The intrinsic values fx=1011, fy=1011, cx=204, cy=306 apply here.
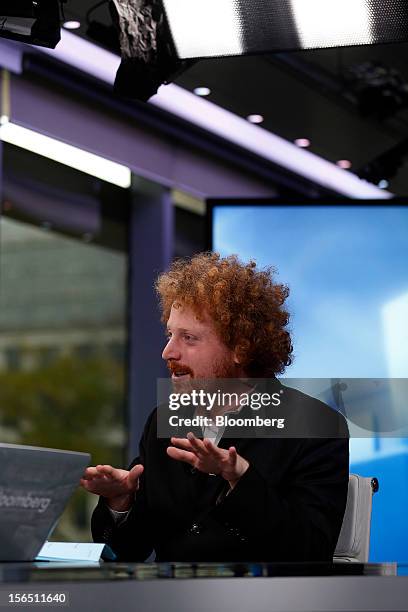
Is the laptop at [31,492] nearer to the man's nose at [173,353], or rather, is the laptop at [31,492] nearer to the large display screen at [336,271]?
the man's nose at [173,353]

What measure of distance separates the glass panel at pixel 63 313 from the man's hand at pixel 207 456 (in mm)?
4001

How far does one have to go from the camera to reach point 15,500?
1625 millimetres

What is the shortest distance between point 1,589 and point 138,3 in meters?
2.54

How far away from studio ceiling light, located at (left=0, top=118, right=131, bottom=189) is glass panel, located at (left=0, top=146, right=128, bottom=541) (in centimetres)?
14

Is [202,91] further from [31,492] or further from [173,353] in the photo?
[31,492]

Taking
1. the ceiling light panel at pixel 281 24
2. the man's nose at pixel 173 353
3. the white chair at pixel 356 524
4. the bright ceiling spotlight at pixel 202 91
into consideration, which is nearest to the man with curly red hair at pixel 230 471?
the man's nose at pixel 173 353

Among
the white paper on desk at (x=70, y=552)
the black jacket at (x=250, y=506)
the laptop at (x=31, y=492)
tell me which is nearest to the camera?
the laptop at (x=31, y=492)

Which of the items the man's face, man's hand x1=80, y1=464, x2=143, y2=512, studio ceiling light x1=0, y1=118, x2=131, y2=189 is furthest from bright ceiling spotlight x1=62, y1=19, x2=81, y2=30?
man's hand x1=80, y1=464, x2=143, y2=512

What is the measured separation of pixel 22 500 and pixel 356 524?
3.91 ft

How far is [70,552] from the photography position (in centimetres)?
182

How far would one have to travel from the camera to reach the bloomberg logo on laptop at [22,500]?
1.62 meters

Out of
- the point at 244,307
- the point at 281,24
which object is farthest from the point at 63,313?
the point at 244,307

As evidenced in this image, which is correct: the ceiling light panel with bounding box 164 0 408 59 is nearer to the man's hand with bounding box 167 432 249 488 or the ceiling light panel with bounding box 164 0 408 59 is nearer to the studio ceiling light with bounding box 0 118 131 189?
the studio ceiling light with bounding box 0 118 131 189

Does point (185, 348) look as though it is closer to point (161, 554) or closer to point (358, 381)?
point (161, 554)
